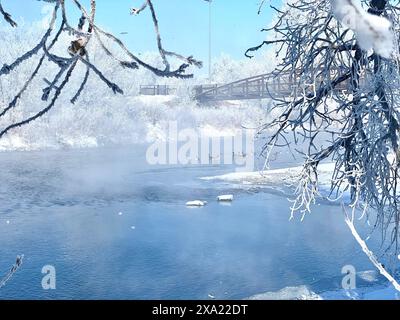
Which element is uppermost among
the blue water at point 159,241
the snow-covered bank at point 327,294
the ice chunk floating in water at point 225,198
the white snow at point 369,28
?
the white snow at point 369,28

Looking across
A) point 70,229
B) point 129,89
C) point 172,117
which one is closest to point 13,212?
point 70,229

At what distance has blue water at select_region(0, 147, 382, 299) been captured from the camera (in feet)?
36.3

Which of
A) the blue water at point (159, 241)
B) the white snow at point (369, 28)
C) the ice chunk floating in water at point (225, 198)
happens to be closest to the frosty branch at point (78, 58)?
the white snow at point (369, 28)

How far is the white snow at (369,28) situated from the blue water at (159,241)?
9.87 meters

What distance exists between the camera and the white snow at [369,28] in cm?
80

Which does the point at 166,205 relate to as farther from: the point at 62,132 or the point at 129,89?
the point at 129,89

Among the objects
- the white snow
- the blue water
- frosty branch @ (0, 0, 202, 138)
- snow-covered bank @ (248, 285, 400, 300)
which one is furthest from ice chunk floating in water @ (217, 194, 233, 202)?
the white snow

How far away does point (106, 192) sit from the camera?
19.6 meters

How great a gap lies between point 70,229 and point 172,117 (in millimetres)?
23740

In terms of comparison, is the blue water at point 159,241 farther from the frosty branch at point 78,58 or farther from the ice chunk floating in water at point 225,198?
the frosty branch at point 78,58

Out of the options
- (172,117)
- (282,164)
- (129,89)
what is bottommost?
(282,164)

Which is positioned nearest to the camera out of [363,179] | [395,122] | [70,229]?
[395,122]
